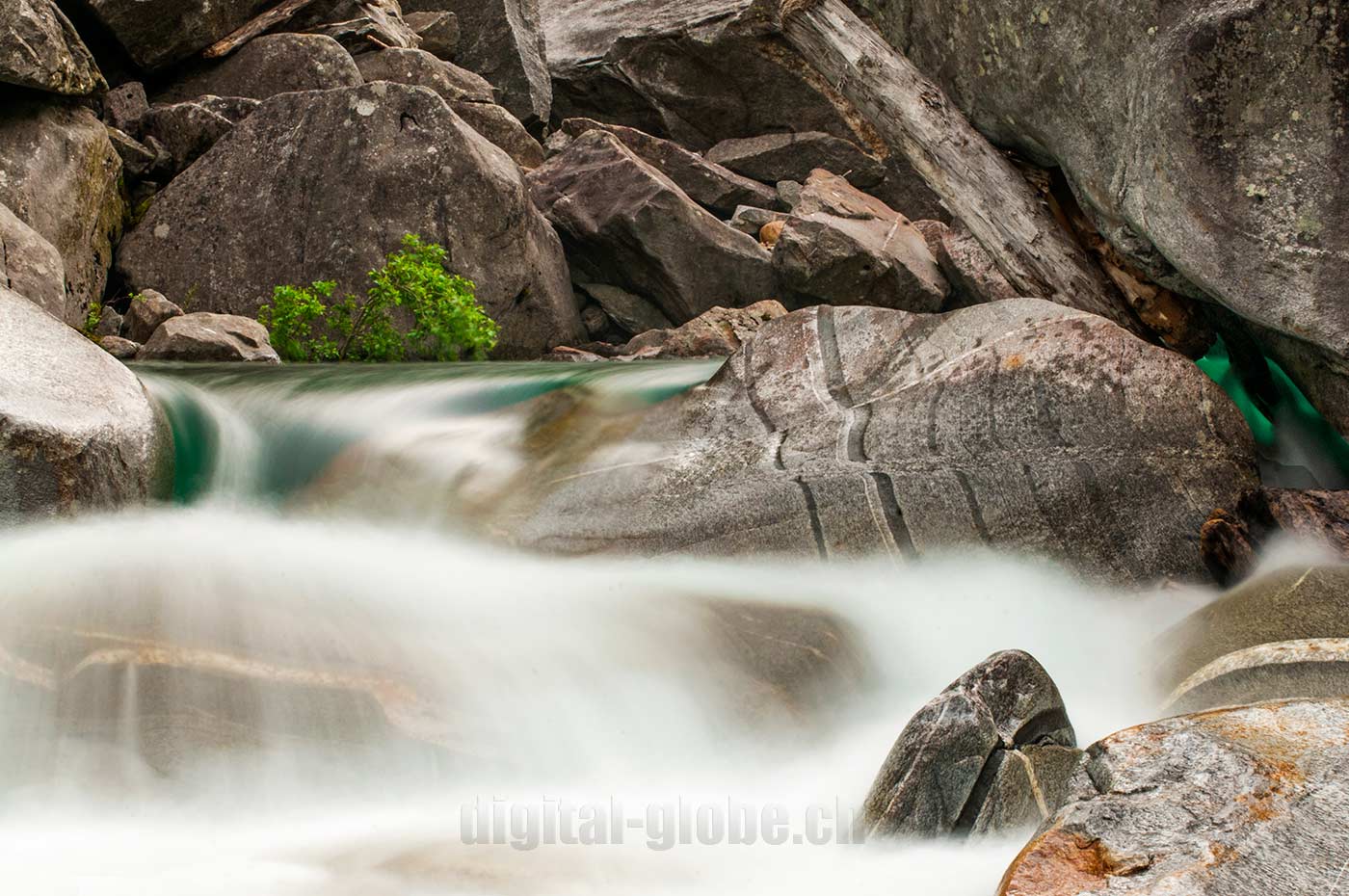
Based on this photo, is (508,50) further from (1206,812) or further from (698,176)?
(1206,812)

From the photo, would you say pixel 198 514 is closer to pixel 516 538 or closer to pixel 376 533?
pixel 376 533

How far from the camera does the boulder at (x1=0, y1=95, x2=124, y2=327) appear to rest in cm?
972

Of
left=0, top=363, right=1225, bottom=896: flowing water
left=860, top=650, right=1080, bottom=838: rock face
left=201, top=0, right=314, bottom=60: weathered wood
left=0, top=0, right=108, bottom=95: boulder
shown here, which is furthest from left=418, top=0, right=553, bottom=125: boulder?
left=860, top=650, right=1080, bottom=838: rock face

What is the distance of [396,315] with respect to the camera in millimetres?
10422

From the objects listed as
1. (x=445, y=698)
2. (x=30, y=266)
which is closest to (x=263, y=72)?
(x=30, y=266)

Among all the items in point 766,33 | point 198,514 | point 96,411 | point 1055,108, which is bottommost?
point 198,514

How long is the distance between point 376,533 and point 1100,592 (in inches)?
135

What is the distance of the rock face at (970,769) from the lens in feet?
11.2

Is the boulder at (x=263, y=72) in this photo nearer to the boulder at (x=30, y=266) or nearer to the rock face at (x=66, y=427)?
the boulder at (x=30, y=266)

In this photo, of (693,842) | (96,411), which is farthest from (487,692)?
(96,411)

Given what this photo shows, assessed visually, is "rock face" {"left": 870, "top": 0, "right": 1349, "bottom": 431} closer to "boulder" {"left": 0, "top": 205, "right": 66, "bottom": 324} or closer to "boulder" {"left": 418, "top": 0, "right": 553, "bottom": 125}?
"boulder" {"left": 0, "top": 205, "right": 66, "bottom": 324}

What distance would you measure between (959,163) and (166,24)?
959 centimetres

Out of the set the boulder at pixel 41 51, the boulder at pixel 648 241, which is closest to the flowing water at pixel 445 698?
the boulder at pixel 41 51

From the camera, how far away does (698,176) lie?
611 inches
